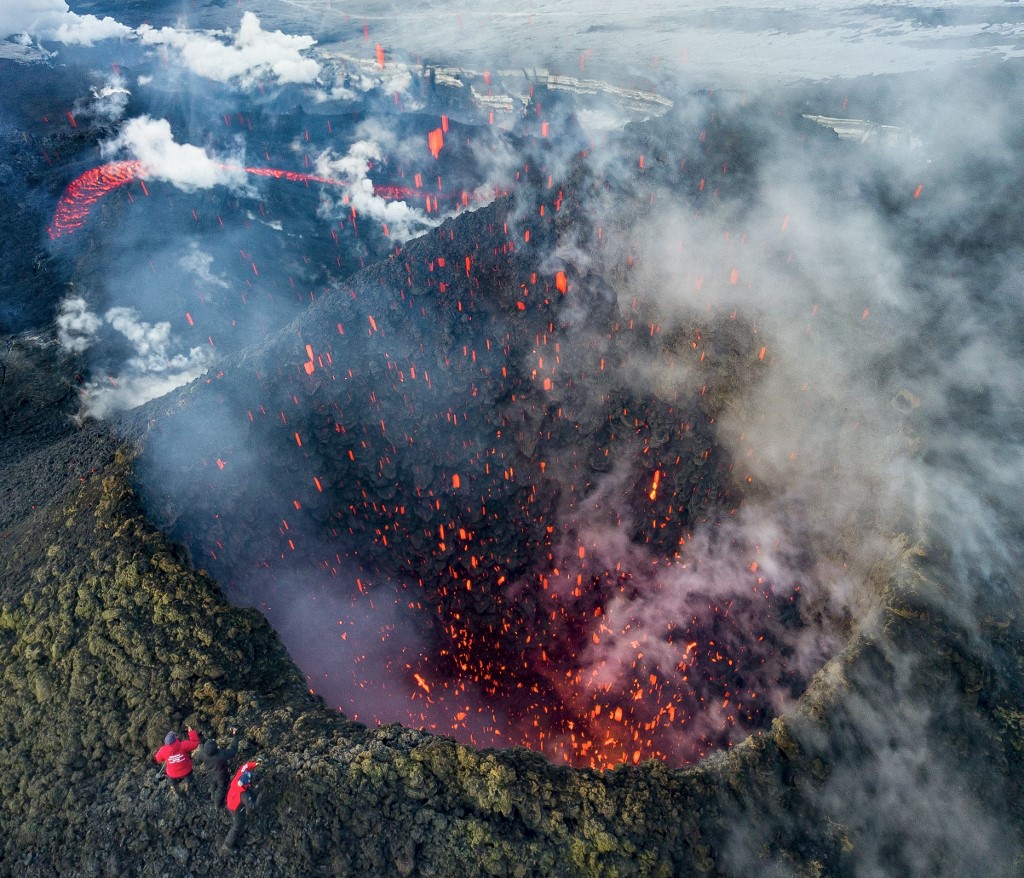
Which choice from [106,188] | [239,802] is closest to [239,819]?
[239,802]

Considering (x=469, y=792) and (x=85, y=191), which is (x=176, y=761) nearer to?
(x=469, y=792)

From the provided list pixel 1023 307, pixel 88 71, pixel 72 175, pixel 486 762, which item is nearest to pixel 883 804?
pixel 486 762

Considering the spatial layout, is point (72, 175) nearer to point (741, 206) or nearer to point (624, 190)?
point (624, 190)

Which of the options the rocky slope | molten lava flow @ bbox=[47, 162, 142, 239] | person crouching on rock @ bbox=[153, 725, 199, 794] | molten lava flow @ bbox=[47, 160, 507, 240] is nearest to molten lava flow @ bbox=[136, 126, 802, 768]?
the rocky slope

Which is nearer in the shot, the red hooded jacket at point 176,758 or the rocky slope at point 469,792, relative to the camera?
the rocky slope at point 469,792

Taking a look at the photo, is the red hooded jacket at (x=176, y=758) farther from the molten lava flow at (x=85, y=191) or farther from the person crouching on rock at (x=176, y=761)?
the molten lava flow at (x=85, y=191)

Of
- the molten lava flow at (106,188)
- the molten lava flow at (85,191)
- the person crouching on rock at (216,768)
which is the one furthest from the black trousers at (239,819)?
the molten lava flow at (85,191)
